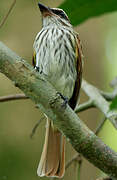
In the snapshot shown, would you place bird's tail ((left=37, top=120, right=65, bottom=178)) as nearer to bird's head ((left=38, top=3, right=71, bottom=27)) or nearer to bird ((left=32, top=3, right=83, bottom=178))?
bird ((left=32, top=3, right=83, bottom=178))

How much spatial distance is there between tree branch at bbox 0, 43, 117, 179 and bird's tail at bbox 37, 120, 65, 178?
68cm

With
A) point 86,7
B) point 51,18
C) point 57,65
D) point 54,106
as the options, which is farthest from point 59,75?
point 86,7

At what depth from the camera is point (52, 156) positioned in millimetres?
2459

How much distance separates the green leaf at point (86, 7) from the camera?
1218 millimetres

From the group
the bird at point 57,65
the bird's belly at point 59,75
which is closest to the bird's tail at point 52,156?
the bird at point 57,65

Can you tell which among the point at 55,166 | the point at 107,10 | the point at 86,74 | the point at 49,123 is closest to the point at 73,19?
the point at 107,10

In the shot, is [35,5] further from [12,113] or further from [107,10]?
[107,10]

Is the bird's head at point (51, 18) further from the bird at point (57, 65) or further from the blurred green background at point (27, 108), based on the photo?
the blurred green background at point (27, 108)

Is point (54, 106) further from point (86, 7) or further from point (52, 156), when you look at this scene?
point (52, 156)

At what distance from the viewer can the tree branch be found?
1.46 meters

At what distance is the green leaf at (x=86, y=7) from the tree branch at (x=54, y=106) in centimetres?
27

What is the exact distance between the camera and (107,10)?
1221 mm

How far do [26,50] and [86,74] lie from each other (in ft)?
1.93

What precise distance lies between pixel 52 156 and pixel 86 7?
136 cm
